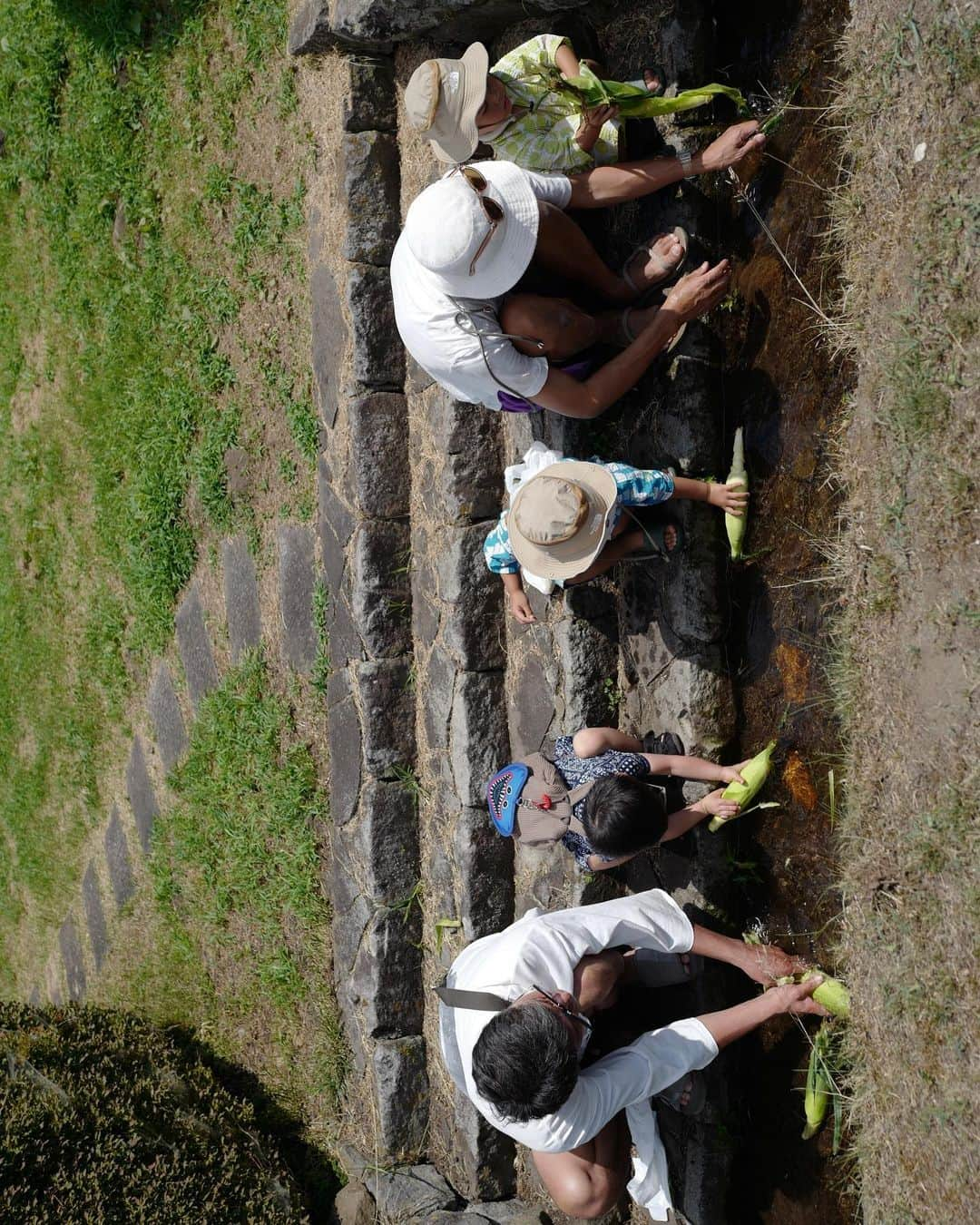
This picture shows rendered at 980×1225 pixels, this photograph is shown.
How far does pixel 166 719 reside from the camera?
5.62 m

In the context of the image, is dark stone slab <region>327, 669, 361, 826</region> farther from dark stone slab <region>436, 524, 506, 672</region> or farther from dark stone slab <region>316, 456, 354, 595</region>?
dark stone slab <region>436, 524, 506, 672</region>

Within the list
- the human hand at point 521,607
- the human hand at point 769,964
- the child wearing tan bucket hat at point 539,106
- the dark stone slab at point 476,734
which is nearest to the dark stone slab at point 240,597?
the dark stone slab at point 476,734

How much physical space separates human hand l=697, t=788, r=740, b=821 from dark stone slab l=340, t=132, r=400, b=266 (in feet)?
8.49

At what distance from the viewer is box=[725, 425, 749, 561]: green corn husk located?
11.1ft

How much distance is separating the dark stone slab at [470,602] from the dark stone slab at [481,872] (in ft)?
1.47

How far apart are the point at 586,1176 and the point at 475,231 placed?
303cm

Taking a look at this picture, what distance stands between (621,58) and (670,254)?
79cm

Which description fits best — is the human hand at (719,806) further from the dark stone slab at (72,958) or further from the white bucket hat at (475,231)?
the dark stone slab at (72,958)

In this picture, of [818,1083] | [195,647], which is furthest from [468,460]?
[818,1083]

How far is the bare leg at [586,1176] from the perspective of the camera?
132 inches

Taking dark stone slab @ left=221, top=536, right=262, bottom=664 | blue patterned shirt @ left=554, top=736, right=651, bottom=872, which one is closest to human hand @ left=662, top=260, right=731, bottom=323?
blue patterned shirt @ left=554, top=736, right=651, bottom=872

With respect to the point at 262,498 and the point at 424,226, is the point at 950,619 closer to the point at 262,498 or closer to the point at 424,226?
the point at 424,226

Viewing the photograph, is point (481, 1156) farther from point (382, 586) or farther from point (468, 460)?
point (468, 460)

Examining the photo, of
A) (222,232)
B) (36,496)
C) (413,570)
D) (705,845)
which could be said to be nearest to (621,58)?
(413,570)
